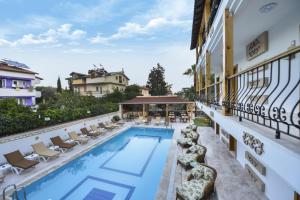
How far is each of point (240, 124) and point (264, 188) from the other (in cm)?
379

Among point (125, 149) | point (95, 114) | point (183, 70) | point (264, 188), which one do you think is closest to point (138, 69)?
point (183, 70)

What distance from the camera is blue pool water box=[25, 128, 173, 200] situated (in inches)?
317

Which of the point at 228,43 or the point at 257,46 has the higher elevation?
the point at 257,46

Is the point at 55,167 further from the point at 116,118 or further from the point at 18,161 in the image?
the point at 116,118

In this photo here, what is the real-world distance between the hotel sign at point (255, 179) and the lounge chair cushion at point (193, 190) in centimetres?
181

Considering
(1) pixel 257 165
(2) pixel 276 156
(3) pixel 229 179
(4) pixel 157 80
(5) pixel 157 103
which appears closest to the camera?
(2) pixel 276 156

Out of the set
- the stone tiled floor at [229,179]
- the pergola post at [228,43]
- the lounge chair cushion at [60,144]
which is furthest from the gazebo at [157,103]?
the pergola post at [228,43]

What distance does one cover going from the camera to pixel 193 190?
5840 mm

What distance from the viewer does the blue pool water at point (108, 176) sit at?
8047 mm

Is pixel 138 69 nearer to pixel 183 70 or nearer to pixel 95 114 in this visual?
pixel 183 70

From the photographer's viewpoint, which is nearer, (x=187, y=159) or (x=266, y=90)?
(x=266, y=90)

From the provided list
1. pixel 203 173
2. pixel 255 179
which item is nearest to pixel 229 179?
pixel 255 179

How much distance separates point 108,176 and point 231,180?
645 centimetres

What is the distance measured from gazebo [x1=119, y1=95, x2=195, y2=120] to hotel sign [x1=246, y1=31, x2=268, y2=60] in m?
16.9
